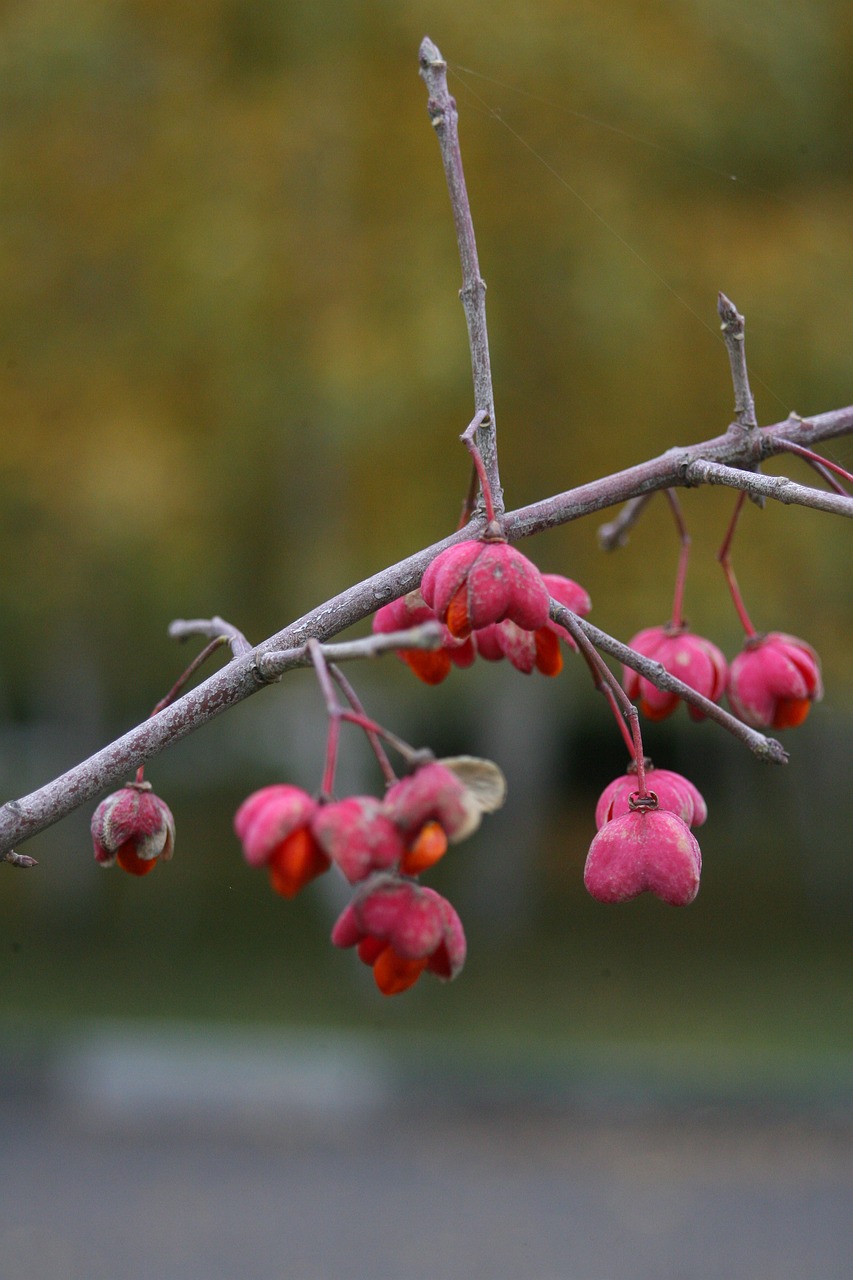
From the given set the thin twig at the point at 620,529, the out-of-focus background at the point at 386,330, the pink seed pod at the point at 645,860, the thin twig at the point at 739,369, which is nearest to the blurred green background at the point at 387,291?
the out-of-focus background at the point at 386,330

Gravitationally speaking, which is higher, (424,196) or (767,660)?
(424,196)

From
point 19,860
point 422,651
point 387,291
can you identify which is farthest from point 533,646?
point 387,291

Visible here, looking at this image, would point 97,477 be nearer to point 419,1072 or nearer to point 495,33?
point 495,33

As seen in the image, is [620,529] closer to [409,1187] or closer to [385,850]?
[385,850]

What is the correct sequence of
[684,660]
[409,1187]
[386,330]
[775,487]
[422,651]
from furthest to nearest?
[386,330] < [409,1187] < [684,660] < [422,651] < [775,487]

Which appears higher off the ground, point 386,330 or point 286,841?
point 386,330

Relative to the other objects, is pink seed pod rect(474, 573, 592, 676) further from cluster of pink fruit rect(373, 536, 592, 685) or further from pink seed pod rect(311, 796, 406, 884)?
pink seed pod rect(311, 796, 406, 884)

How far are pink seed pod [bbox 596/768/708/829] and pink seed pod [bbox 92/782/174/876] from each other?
0.40 metres

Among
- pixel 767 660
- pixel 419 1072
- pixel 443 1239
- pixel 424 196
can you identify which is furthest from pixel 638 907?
pixel 767 660

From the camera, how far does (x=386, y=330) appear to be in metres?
6.97

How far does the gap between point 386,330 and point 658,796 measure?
6.10m

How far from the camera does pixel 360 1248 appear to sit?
5742 millimetres

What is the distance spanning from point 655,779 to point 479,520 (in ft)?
0.96

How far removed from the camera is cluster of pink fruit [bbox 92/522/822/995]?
0.83m
